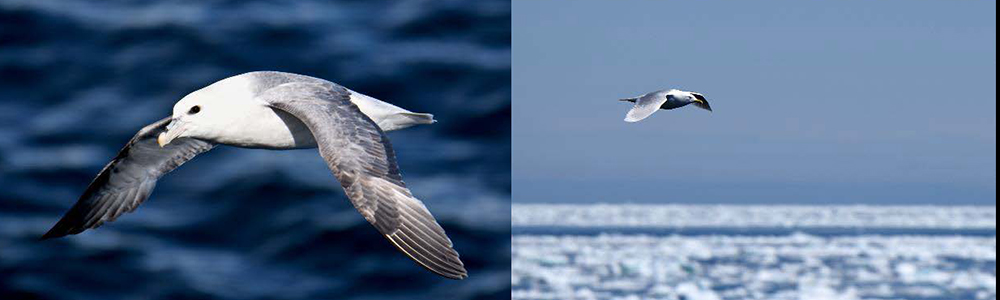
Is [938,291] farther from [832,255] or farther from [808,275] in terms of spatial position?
[832,255]

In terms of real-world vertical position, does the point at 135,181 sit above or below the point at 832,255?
below

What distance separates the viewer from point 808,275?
1264 cm

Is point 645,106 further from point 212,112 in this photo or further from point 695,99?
point 212,112

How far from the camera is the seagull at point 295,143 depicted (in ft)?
13.0

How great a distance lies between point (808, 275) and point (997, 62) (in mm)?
6775

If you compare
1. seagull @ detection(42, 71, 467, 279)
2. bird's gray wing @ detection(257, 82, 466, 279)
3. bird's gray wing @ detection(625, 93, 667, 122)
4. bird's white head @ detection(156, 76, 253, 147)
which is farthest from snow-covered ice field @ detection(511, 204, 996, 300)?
bird's gray wing @ detection(257, 82, 466, 279)

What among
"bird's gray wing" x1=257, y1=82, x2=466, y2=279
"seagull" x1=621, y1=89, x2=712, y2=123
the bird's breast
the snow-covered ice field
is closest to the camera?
"bird's gray wing" x1=257, y1=82, x2=466, y2=279

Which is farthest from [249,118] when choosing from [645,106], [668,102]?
[668,102]

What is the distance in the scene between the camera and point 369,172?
13.4 ft

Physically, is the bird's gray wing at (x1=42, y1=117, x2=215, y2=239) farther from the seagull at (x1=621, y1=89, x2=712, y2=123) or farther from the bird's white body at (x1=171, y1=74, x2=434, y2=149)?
the seagull at (x1=621, y1=89, x2=712, y2=123)

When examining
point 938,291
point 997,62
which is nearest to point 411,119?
point 997,62

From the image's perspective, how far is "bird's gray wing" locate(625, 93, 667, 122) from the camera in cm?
627

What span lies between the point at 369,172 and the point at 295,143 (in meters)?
0.55

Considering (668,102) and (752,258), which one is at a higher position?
(752,258)
